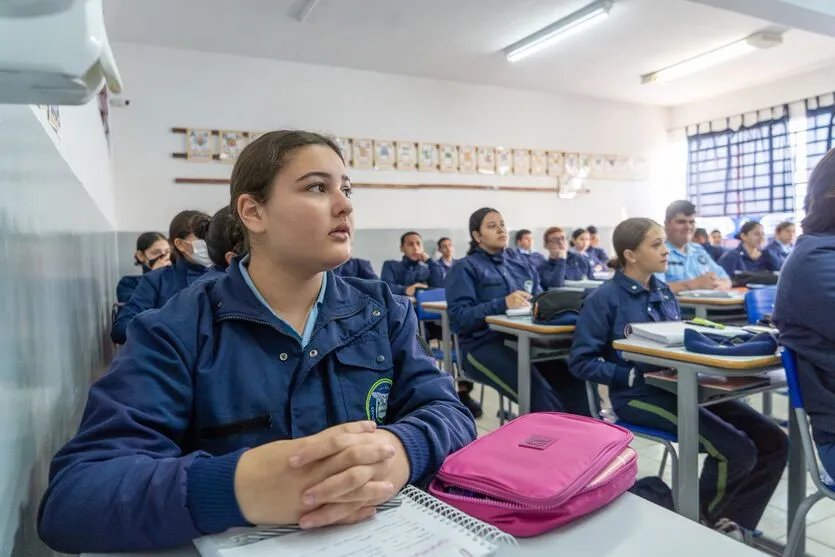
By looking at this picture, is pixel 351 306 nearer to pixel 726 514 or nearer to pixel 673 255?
pixel 726 514

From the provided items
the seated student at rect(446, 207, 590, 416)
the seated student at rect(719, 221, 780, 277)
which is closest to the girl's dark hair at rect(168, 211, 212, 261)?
the seated student at rect(446, 207, 590, 416)

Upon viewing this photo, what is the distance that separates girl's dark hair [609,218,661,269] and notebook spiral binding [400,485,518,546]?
2040 millimetres

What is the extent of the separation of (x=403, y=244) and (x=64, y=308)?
16.8 ft

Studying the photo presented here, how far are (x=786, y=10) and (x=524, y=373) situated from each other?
4.04m

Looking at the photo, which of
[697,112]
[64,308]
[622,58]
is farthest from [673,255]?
[697,112]

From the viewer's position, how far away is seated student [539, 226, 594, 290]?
479 cm

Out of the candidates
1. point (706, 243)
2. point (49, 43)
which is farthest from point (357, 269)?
point (706, 243)

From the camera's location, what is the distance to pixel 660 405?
2023 mm

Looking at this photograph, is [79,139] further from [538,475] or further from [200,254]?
[538,475]

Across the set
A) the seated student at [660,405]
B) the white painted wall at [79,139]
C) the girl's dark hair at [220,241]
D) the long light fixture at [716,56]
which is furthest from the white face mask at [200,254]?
the long light fixture at [716,56]

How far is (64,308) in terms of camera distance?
118cm

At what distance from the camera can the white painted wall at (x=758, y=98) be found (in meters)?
7.38

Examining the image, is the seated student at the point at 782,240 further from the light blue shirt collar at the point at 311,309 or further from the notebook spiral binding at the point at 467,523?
the notebook spiral binding at the point at 467,523

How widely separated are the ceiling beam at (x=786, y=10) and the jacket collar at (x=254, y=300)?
176 inches
